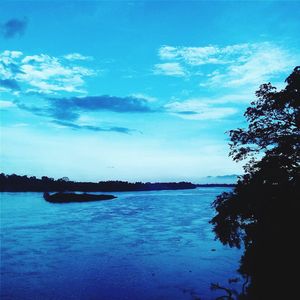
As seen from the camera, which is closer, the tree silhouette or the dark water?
the tree silhouette

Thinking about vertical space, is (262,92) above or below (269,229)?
above

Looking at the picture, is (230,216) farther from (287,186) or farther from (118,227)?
(118,227)

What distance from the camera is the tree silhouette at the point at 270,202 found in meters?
13.3

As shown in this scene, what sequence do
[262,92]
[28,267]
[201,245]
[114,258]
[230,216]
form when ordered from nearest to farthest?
[230,216] < [262,92] < [28,267] < [114,258] < [201,245]

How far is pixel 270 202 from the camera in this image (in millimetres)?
14188

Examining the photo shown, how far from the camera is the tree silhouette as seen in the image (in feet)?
43.6

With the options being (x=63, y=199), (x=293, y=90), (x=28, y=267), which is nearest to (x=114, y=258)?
(x=28, y=267)

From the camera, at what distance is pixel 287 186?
1412 cm

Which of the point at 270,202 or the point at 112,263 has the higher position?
the point at 270,202

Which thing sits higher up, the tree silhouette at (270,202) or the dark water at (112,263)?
the tree silhouette at (270,202)

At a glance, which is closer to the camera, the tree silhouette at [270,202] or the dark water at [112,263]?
the tree silhouette at [270,202]

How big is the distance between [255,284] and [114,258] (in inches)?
920

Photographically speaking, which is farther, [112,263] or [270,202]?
[112,263]

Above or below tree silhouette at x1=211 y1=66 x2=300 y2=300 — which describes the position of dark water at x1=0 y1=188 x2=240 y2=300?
below
